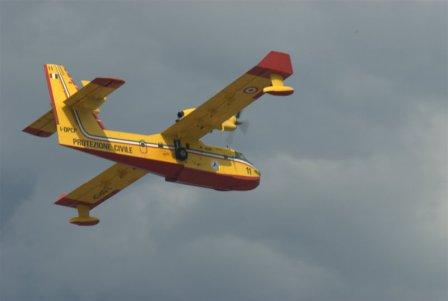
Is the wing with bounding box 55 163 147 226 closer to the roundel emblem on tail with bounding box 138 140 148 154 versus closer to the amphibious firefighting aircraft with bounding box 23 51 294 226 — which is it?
the amphibious firefighting aircraft with bounding box 23 51 294 226

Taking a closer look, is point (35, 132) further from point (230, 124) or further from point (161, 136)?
point (230, 124)

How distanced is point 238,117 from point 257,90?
5981mm

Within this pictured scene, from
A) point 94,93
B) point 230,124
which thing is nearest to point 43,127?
point 94,93

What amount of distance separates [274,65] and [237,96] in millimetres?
3471

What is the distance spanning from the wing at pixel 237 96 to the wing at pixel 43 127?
21.3 feet

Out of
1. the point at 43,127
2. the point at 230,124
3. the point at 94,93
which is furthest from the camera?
the point at 230,124

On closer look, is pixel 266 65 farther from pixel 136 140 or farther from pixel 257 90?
pixel 136 140

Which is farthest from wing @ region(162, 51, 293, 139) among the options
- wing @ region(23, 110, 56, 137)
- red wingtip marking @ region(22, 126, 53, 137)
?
red wingtip marking @ region(22, 126, 53, 137)

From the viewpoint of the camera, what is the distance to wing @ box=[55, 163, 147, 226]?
91.2 metres

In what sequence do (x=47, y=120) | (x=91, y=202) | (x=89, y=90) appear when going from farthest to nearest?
(x=91, y=202) < (x=47, y=120) < (x=89, y=90)

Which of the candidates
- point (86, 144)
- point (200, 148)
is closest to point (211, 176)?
point (200, 148)

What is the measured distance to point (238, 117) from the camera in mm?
89812

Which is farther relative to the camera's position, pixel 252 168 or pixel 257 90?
pixel 252 168

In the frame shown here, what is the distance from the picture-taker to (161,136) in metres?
86.4
